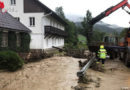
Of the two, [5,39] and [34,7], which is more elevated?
[34,7]

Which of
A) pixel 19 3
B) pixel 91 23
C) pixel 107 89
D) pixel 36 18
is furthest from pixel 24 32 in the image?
pixel 107 89

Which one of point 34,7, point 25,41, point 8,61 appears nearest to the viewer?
Result: point 8,61

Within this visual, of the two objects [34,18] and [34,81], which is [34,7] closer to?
[34,18]

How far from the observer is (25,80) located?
7852mm

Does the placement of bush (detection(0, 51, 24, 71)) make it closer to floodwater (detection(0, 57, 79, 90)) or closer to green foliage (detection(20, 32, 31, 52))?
floodwater (detection(0, 57, 79, 90))

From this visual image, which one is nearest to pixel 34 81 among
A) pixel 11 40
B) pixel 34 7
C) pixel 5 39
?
pixel 5 39

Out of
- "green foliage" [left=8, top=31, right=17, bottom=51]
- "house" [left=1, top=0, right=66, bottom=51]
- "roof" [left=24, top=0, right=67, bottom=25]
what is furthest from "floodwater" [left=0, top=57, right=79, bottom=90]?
"roof" [left=24, top=0, right=67, bottom=25]

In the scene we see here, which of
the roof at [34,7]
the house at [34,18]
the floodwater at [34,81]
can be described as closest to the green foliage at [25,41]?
the house at [34,18]

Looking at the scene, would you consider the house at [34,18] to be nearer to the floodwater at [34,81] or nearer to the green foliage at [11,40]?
the green foliage at [11,40]

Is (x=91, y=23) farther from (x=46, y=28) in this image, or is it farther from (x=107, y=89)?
(x=107, y=89)

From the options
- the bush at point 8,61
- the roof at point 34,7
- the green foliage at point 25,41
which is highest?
the roof at point 34,7

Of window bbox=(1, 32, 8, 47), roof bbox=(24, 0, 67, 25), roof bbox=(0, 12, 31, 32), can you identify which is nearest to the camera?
roof bbox=(0, 12, 31, 32)

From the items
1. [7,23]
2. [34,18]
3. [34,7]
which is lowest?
[7,23]

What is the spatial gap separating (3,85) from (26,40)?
14148 millimetres
